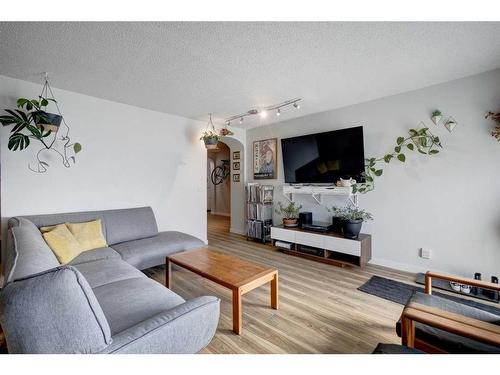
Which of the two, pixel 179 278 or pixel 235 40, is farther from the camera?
pixel 179 278

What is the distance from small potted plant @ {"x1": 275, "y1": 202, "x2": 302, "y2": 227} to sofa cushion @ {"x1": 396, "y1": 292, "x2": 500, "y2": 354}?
7.90 ft

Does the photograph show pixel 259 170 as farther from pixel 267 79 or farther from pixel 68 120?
pixel 68 120

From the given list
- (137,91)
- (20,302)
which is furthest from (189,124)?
(20,302)

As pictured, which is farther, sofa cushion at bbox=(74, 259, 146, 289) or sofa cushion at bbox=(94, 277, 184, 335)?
sofa cushion at bbox=(74, 259, 146, 289)

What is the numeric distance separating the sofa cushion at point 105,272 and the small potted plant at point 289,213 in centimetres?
252

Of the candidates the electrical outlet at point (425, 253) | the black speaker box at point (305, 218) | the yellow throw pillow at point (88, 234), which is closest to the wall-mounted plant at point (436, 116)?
the electrical outlet at point (425, 253)

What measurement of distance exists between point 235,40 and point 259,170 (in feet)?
10.1

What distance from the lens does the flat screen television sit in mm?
3330

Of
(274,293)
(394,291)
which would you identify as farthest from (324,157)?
(274,293)

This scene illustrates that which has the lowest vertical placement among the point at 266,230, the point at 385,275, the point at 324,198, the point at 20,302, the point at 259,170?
the point at 385,275

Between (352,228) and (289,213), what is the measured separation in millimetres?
1267

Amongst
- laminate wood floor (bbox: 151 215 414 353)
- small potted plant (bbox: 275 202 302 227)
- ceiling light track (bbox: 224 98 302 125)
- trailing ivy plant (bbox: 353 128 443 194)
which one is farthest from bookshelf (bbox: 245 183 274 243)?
trailing ivy plant (bbox: 353 128 443 194)

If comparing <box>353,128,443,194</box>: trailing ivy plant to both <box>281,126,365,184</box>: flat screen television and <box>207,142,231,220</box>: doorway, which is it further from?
<box>207,142,231,220</box>: doorway
